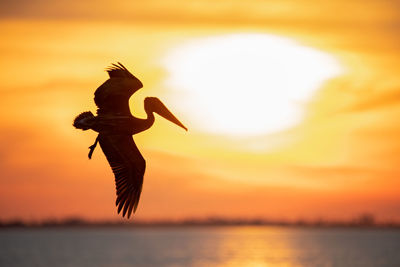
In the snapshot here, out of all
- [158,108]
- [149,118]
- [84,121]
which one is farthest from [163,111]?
[84,121]

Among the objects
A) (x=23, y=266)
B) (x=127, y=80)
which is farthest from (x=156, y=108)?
(x=23, y=266)

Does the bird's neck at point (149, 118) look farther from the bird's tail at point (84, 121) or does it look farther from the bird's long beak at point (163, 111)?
the bird's tail at point (84, 121)

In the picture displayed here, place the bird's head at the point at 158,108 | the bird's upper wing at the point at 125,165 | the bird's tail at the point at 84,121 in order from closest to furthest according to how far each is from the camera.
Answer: the bird's tail at the point at 84,121 → the bird's upper wing at the point at 125,165 → the bird's head at the point at 158,108

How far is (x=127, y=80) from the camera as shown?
18.9 m

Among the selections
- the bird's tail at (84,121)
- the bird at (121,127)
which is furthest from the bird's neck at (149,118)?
the bird's tail at (84,121)

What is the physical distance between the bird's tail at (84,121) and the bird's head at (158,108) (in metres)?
1.28

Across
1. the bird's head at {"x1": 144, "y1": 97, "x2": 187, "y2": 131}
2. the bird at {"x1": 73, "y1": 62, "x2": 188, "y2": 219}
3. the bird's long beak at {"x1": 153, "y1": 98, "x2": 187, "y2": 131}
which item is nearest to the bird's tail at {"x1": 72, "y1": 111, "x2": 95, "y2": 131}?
the bird at {"x1": 73, "y1": 62, "x2": 188, "y2": 219}

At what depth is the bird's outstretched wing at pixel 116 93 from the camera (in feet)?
61.4

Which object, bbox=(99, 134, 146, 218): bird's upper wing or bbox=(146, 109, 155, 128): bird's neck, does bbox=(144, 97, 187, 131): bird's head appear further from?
bbox=(99, 134, 146, 218): bird's upper wing

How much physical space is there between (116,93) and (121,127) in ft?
2.23

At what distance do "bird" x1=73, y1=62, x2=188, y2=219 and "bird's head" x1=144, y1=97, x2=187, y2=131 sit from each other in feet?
0.13

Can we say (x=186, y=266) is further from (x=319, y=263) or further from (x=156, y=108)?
(x=156, y=108)

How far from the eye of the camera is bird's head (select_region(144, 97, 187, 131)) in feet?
63.6

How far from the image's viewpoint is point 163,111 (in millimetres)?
19531
